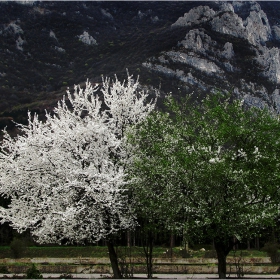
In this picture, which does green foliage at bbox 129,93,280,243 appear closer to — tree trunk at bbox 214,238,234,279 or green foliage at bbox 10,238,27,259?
tree trunk at bbox 214,238,234,279

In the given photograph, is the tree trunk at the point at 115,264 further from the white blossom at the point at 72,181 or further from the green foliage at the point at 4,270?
the green foliage at the point at 4,270

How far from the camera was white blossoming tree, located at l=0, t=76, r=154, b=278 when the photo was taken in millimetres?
21000

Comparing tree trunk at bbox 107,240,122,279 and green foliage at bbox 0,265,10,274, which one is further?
green foliage at bbox 0,265,10,274

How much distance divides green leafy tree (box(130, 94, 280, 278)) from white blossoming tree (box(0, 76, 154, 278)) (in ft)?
5.83

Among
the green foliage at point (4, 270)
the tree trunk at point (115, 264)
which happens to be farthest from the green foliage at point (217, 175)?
the green foliage at point (4, 270)

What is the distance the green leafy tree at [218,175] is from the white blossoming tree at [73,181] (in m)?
Result: 1.78

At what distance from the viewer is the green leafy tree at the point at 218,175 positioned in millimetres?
19078

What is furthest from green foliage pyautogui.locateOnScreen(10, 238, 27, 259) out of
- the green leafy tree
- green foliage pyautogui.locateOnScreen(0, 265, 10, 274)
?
the green leafy tree

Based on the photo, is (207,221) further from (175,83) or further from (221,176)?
(175,83)

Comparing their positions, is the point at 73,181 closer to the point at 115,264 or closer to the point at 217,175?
the point at 115,264

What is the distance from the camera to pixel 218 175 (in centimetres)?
1878

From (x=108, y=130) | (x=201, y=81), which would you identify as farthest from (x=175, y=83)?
(x=108, y=130)

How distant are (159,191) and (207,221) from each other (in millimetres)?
3274

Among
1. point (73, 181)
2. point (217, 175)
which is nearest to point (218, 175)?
point (217, 175)
